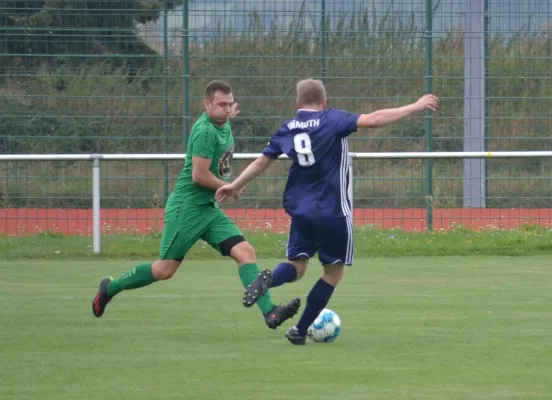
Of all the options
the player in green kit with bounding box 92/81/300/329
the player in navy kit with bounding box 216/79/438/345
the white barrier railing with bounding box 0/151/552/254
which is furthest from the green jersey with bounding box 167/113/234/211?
the white barrier railing with bounding box 0/151/552/254

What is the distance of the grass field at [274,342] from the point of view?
20.3ft

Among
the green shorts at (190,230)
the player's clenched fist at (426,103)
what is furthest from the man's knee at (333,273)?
the player's clenched fist at (426,103)

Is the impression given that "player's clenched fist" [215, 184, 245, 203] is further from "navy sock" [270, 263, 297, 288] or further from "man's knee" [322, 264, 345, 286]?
"man's knee" [322, 264, 345, 286]

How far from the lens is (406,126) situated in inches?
687

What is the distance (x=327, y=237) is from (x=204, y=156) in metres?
1.14

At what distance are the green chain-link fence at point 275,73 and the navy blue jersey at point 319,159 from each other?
341 inches

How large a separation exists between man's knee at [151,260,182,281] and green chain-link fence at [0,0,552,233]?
780cm

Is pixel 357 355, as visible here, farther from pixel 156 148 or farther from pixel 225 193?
pixel 156 148

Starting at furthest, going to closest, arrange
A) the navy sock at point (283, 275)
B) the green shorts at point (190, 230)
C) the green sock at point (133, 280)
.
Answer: the green sock at point (133, 280), the green shorts at point (190, 230), the navy sock at point (283, 275)

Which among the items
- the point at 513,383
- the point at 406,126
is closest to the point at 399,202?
the point at 406,126

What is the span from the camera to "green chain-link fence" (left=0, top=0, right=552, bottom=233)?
16.9 metres

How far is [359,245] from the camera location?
15086mm

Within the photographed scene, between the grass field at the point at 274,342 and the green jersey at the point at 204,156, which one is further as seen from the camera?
the green jersey at the point at 204,156

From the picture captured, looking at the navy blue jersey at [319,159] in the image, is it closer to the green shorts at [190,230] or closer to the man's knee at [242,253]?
the man's knee at [242,253]
